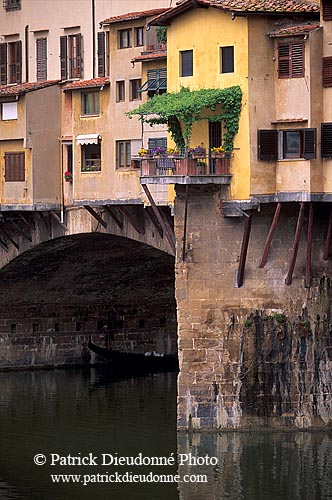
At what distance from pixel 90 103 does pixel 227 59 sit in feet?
35.4

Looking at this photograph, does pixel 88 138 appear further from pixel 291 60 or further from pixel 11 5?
pixel 291 60

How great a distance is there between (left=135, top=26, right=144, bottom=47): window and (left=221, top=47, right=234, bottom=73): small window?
7.74 m

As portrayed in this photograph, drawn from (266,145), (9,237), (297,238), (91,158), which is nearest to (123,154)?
(91,158)

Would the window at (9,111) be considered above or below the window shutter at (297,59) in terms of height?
below

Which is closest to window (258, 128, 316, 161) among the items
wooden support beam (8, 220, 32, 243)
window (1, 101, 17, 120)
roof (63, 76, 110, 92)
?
roof (63, 76, 110, 92)

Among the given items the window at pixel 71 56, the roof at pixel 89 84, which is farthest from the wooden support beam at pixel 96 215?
the window at pixel 71 56

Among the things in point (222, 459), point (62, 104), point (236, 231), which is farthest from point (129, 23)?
point (222, 459)

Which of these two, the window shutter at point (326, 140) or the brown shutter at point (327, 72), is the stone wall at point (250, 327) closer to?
the window shutter at point (326, 140)

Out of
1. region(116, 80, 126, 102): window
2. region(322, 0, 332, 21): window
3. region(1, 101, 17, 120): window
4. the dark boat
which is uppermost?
region(322, 0, 332, 21): window

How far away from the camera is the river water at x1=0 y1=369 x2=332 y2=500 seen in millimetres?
51719

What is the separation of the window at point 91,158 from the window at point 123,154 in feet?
3.85

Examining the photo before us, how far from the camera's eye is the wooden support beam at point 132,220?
2510 inches

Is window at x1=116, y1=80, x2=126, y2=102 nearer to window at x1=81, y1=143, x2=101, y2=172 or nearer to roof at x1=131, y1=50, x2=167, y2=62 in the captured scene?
window at x1=81, y1=143, x2=101, y2=172

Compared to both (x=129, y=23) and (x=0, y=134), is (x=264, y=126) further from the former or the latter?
(x=0, y=134)
